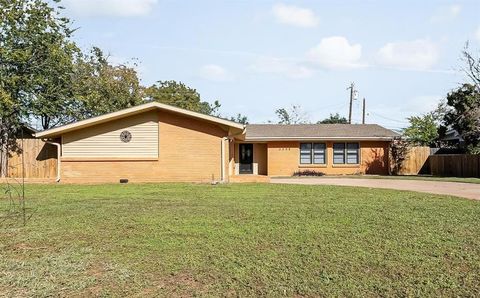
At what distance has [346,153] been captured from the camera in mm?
27234

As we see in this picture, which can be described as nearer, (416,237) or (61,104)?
(416,237)

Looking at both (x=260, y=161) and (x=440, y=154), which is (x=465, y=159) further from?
(x=260, y=161)

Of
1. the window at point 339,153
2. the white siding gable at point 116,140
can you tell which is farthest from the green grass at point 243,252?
the window at point 339,153

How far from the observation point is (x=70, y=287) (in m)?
4.86

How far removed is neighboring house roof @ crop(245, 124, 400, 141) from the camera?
26.6 metres

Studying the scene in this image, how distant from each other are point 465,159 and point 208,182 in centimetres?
1474

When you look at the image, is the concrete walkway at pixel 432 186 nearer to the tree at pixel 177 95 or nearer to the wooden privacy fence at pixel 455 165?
the wooden privacy fence at pixel 455 165

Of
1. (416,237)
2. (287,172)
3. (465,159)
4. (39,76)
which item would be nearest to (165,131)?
(39,76)

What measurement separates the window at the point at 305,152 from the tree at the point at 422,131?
595 cm

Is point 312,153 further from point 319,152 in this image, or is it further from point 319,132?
point 319,132

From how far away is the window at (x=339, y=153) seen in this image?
89.2 ft

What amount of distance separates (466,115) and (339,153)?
7673 mm

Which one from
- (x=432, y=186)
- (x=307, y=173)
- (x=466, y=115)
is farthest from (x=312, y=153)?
(x=432, y=186)

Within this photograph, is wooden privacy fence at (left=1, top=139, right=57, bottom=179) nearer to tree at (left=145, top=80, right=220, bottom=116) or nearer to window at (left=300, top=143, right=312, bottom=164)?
window at (left=300, top=143, right=312, bottom=164)
